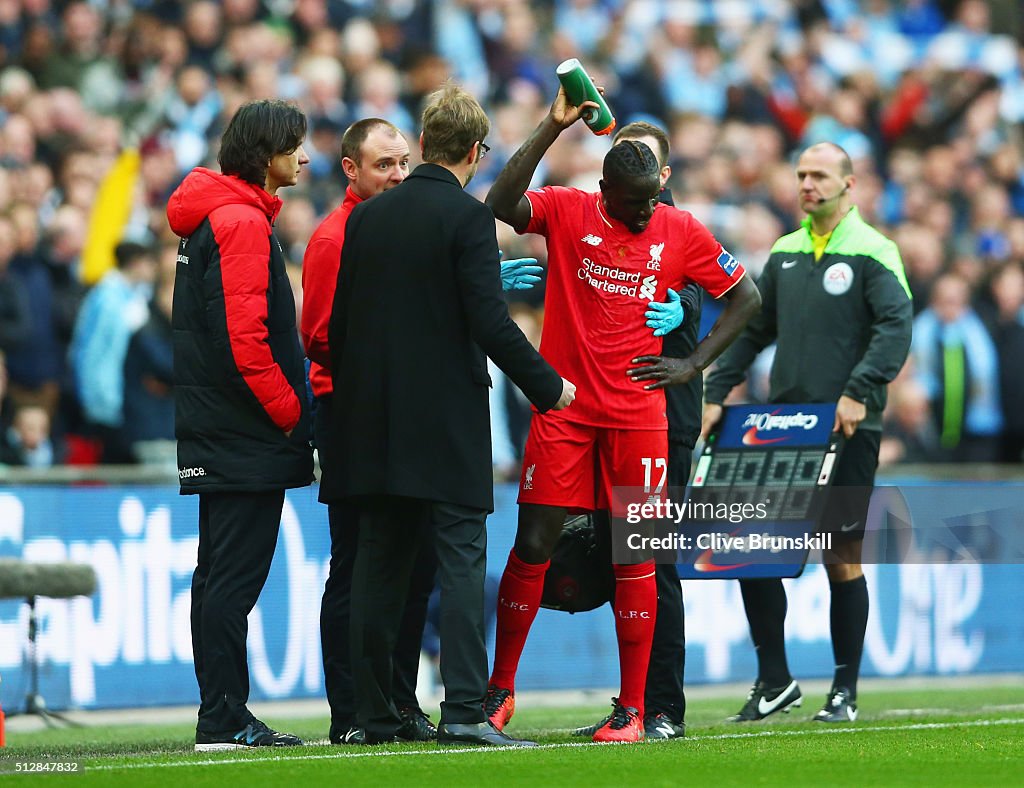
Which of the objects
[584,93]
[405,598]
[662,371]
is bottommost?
[405,598]

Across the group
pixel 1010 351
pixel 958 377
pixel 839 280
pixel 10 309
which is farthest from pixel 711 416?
pixel 1010 351

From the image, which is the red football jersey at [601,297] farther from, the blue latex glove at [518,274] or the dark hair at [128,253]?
the dark hair at [128,253]

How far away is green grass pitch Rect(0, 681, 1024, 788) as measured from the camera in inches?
239

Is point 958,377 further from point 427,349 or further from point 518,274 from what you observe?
point 427,349

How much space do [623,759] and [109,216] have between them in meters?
Result: 7.63

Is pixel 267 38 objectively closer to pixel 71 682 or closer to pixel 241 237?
pixel 71 682

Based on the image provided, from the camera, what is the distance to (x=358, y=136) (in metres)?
7.93

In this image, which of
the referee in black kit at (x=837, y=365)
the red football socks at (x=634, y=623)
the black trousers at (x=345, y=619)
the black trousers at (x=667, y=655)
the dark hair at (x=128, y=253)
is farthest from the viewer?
the dark hair at (x=128, y=253)

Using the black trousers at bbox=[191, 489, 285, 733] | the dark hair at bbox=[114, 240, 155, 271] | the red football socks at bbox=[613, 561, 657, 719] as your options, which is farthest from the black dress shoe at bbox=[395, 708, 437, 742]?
the dark hair at bbox=[114, 240, 155, 271]

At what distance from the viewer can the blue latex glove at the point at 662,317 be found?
24.9 feet

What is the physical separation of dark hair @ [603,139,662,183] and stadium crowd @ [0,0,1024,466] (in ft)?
16.9

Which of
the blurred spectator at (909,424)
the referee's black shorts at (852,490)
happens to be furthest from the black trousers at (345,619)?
the blurred spectator at (909,424)

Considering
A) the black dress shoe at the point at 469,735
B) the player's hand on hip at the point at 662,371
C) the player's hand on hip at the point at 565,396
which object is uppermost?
the player's hand on hip at the point at 662,371

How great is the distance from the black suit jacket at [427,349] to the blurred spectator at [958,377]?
8.46 m
